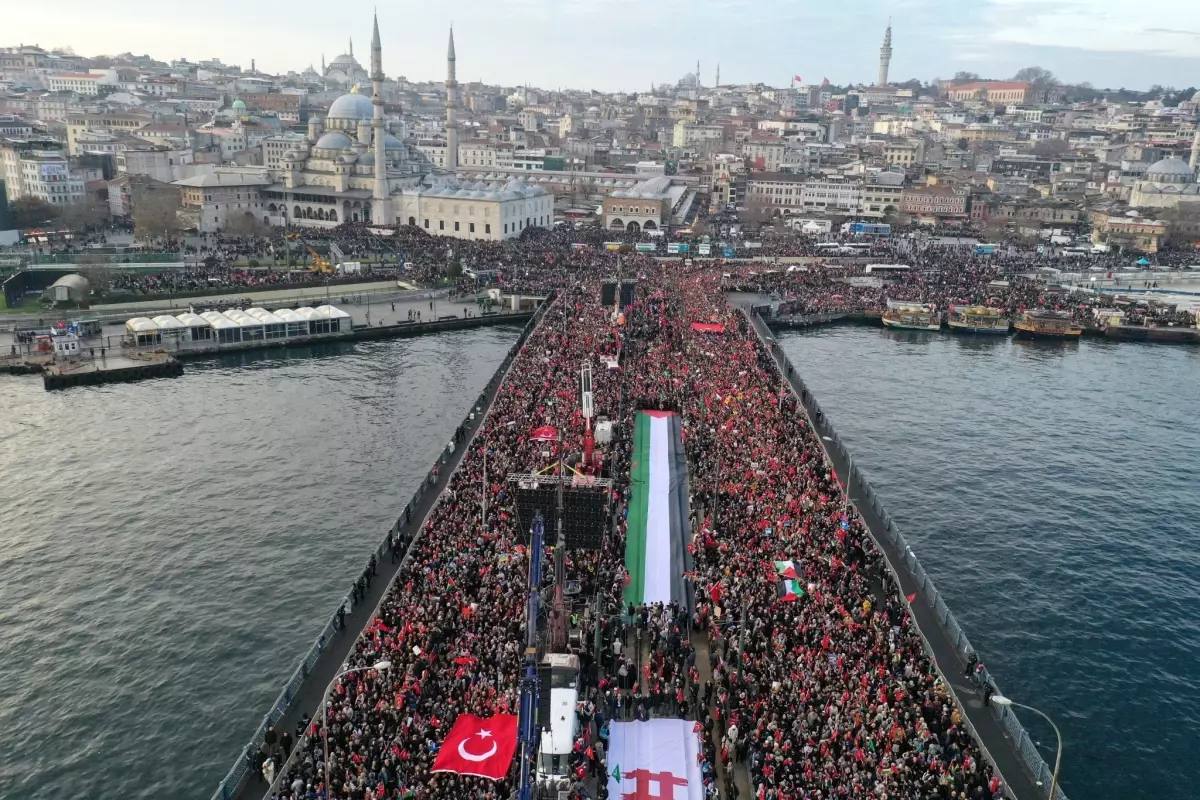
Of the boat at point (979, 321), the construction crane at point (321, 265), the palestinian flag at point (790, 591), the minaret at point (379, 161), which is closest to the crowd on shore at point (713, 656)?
the palestinian flag at point (790, 591)

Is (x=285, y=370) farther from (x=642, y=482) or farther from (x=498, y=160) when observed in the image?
(x=498, y=160)

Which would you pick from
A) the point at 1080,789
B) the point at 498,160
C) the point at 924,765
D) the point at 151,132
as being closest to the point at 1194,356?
the point at 1080,789

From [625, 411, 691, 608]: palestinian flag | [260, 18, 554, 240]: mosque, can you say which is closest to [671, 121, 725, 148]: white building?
[260, 18, 554, 240]: mosque

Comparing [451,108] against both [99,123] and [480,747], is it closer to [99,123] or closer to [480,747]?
[99,123]

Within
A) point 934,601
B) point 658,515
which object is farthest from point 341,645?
point 934,601

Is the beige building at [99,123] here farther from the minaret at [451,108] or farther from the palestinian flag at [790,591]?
the palestinian flag at [790,591]
